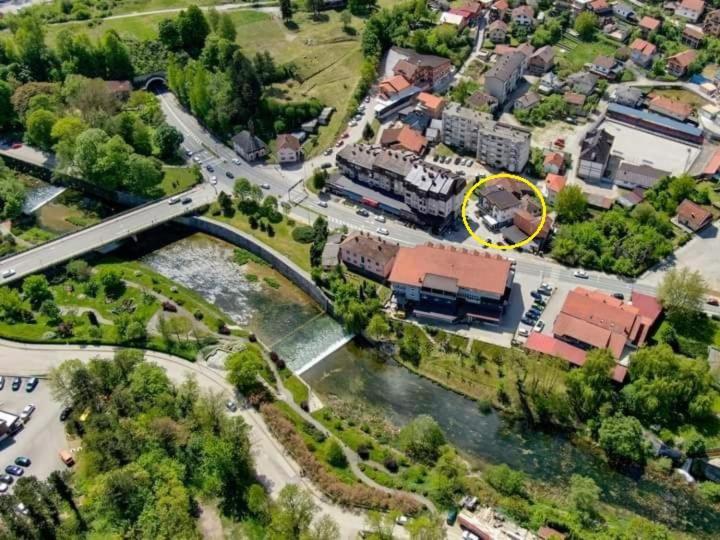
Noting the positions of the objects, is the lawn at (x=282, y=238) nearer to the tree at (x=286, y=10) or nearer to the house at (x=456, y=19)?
the tree at (x=286, y=10)

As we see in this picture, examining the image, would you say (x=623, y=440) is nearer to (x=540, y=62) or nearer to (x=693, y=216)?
(x=693, y=216)

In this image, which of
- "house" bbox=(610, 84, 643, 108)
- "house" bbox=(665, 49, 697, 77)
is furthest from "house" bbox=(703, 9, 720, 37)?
"house" bbox=(610, 84, 643, 108)

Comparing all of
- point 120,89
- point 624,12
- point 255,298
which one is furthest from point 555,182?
point 120,89

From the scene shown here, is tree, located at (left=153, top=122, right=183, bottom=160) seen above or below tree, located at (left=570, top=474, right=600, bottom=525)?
above

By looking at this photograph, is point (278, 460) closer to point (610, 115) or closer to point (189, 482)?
point (189, 482)

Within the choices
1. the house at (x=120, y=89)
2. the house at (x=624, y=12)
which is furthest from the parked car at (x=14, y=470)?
the house at (x=624, y=12)

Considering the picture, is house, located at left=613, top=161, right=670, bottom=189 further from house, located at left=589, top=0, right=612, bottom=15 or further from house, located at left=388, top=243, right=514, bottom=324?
house, located at left=589, top=0, right=612, bottom=15

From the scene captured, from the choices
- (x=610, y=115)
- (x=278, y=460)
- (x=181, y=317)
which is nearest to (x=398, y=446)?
(x=278, y=460)
